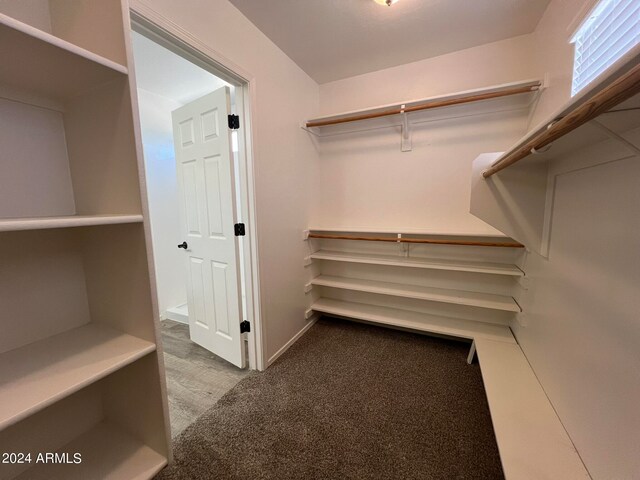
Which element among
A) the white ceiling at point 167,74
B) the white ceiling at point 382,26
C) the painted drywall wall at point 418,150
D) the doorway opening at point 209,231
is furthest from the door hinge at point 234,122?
the painted drywall wall at point 418,150

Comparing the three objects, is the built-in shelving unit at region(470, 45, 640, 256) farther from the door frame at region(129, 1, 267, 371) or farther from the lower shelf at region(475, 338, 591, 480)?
the door frame at region(129, 1, 267, 371)

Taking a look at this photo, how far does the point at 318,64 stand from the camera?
7.23ft

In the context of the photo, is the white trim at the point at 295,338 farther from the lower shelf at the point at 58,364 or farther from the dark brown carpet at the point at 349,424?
the lower shelf at the point at 58,364

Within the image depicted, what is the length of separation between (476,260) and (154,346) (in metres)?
2.32

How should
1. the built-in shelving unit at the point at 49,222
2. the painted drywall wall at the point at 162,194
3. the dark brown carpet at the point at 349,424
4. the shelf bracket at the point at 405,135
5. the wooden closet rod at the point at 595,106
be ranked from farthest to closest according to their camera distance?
the painted drywall wall at the point at 162,194 < the shelf bracket at the point at 405,135 < the dark brown carpet at the point at 349,424 < the built-in shelving unit at the point at 49,222 < the wooden closet rod at the point at 595,106

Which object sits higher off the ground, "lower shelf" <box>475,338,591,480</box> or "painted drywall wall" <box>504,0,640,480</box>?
"painted drywall wall" <box>504,0,640,480</box>

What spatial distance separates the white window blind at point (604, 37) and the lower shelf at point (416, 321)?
1.66m

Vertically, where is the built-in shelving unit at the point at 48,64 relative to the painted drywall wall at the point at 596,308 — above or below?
above

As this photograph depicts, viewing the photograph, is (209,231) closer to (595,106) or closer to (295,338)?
(295,338)

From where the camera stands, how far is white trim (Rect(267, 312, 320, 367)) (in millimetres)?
2025

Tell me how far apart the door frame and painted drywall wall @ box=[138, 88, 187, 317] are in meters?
1.35

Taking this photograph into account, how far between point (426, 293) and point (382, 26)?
2.09m

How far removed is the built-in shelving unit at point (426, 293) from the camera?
1.94 meters

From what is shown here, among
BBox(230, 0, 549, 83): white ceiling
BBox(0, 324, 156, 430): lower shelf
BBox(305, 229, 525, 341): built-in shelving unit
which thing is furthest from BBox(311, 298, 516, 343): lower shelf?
BBox(230, 0, 549, 83): white ceiling
